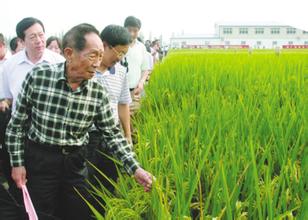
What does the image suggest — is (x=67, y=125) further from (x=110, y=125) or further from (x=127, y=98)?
(x=127, y=98)

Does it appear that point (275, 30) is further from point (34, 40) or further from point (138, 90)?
point (34, 40)

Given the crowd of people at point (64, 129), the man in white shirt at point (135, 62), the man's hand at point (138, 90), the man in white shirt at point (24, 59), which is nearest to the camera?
the crowd of people at point (64, 129)

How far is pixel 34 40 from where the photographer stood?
9.93 feet

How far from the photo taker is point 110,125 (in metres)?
2.11

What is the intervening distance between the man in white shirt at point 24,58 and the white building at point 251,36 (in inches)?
2452

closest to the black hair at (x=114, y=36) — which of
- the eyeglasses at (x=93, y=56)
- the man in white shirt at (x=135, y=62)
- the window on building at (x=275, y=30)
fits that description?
the eyeglasses at (x=93, y=56)

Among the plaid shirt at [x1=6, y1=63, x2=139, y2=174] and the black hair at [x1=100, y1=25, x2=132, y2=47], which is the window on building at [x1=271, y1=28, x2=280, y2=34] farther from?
the plaid shirt at [x1=6, y1=63, x2=139, y2=174]

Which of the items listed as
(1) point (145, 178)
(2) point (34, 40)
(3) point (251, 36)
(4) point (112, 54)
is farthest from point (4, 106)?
(3) point (251, 36)

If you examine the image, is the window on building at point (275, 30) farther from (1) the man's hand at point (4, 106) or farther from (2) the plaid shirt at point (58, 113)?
(2) the plaid shirt at point (58, 113)

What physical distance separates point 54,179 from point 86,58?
565 millimetres

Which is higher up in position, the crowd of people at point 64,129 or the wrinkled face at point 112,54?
the wrinkled face at point 112,54

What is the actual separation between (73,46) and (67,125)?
13.4 inches

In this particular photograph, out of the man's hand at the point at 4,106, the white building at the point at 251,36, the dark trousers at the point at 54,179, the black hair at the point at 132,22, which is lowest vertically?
the white building at the point at 251,36

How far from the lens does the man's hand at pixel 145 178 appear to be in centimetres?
183
